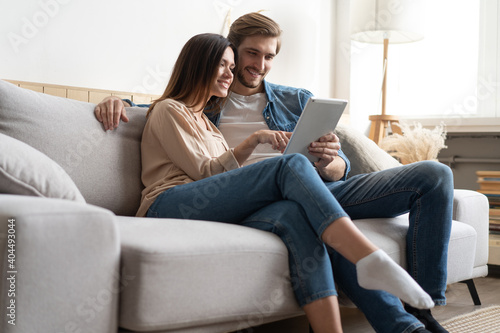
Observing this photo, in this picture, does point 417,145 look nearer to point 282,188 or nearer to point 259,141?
point 259,141

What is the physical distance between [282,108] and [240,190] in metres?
0.76

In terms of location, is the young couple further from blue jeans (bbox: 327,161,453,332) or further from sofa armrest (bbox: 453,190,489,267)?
sofa armrest (bbox: 453,190,489,267)

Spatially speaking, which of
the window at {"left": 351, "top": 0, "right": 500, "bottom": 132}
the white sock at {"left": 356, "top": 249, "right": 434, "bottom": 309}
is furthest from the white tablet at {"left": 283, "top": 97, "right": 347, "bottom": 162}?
the window at {"left": 351, "top": 0, "right": 500, "bottom": 132}

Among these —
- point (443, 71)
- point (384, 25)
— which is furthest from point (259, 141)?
point (443, 71)

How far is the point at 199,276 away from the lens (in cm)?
121

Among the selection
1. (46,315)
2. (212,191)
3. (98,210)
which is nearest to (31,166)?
(98,210)

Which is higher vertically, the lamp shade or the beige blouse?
the lamp shade

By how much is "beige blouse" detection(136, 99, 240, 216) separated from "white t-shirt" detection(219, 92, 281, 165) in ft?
0.85

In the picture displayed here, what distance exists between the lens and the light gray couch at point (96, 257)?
1.03 meters

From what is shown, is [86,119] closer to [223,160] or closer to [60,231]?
[223,160]

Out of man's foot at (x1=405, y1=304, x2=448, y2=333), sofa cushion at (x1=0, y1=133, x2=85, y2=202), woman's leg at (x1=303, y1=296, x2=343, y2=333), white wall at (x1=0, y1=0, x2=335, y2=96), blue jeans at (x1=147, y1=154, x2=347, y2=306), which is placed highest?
white wall at (x1=0, y1=0, x2=335, y2=96)

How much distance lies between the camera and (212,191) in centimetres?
150

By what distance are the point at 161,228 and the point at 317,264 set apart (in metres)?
0.39

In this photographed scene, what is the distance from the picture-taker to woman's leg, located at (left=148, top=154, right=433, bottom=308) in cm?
132
